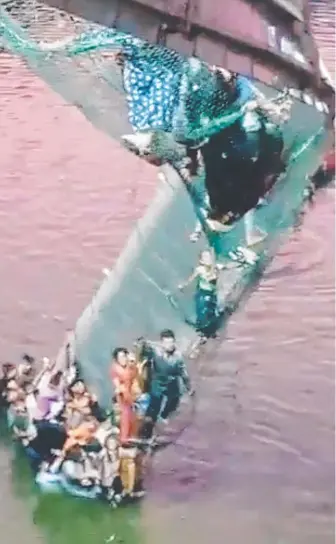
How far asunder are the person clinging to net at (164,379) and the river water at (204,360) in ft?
0.10

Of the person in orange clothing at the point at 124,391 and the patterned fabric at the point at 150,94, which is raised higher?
the patterned fabric at the point at 150,94

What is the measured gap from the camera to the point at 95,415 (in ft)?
3.94

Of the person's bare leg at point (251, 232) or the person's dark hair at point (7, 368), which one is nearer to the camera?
the person's dark hair at point (7, 368)

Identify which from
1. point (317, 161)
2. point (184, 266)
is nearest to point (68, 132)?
point (184, 266)

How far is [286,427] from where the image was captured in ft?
4.15

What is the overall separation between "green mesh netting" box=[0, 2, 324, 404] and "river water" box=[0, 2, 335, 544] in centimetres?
2

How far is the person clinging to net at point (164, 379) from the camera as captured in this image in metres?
1.22

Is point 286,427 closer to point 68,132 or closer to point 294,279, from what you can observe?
point 294,279

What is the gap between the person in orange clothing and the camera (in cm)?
121

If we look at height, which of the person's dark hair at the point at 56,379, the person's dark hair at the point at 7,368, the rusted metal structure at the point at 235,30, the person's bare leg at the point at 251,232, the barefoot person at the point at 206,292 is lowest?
the person's dark hair at the point at 56,379

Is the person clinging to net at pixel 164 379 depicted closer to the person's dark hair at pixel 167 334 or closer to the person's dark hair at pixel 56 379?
the person's dark hair at pixel 167 334

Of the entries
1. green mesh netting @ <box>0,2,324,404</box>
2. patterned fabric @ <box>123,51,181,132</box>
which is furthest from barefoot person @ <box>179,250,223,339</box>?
patterned fabric @ <box>123,51,181,132</box>

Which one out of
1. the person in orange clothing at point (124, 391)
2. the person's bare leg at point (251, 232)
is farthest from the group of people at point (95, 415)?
the person's bare leg at point (251, 232)

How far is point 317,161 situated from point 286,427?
0.35 meters
